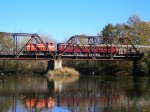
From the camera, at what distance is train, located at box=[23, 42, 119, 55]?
307 ft

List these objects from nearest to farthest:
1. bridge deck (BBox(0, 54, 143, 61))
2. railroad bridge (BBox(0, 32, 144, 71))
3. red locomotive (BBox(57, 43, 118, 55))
→ bridge deck (BBox(0, 54, 143, 61)) < railroad bridge (BBox(0, 32, 144, 71)) < red locomotive (BBox(57, 43, 118, 55))

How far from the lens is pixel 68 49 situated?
313 ft

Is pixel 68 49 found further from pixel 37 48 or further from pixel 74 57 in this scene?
pixel 37 48

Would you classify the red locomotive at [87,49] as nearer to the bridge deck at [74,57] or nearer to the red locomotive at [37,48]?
the bridge deck at [74,57]

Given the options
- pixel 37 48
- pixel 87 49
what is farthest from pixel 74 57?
pixel 37 48

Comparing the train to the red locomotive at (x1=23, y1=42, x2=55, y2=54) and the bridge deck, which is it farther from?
the bridge deck

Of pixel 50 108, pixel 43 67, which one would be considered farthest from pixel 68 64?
pixel 50 108

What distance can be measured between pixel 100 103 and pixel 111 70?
225 ft

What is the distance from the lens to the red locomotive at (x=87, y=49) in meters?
95.0

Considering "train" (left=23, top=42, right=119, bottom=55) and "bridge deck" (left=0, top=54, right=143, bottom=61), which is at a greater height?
"train" (left=23, top=42, right=119, bottom=55)

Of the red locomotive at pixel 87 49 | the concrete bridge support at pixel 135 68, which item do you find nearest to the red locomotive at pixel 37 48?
the red locomotive at pixel 87 49

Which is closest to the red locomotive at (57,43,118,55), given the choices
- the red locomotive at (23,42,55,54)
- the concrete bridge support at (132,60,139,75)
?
the red locomotive at (23,42,55,54)

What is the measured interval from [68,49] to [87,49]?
4680 millimetres

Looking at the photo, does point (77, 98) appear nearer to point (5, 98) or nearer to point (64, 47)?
point (5, 98)
